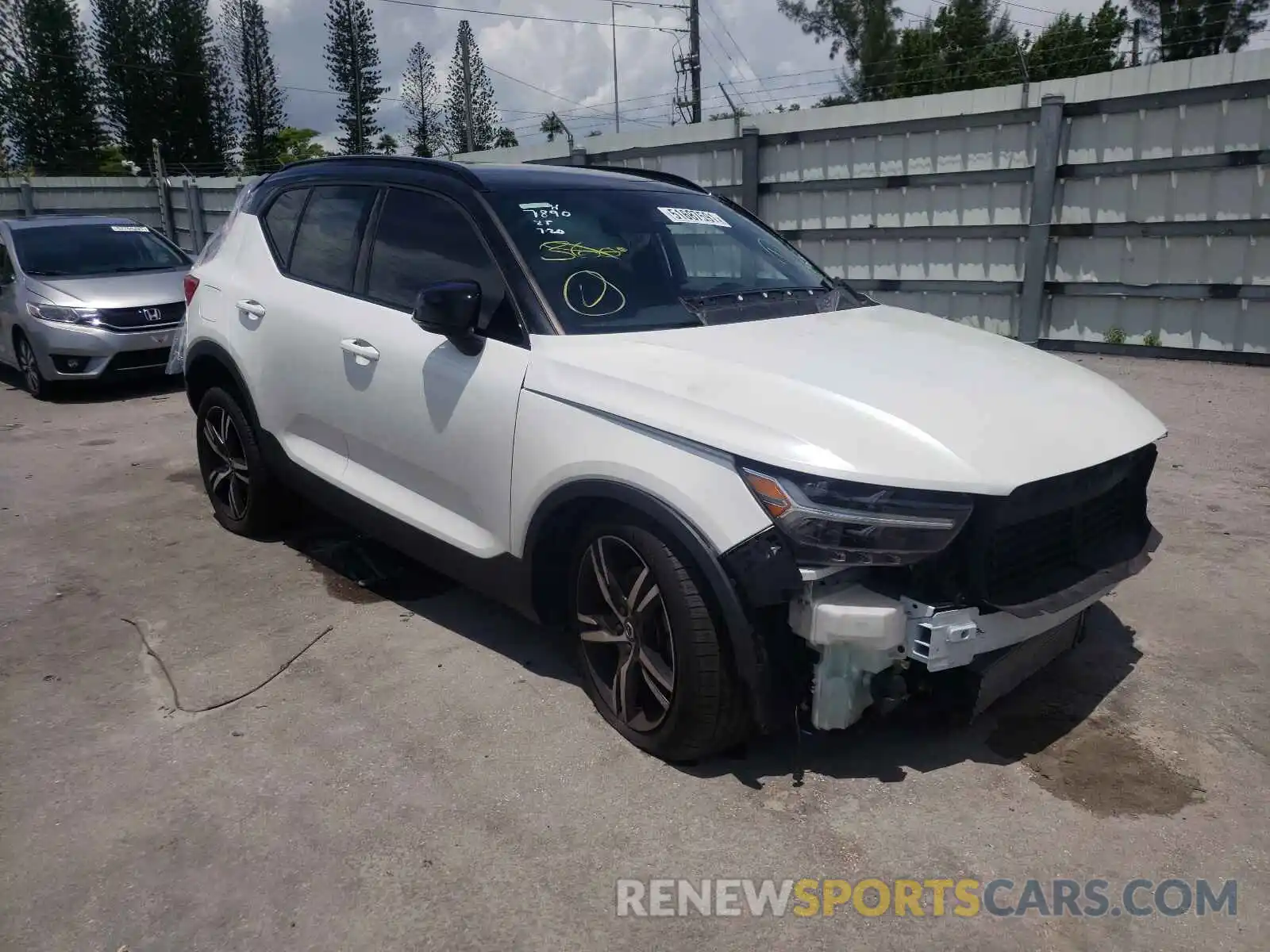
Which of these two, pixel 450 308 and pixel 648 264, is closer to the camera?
pixel 450 308

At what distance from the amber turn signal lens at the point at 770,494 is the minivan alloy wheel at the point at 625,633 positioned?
1.43 ft

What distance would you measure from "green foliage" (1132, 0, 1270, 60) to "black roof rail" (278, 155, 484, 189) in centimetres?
3449

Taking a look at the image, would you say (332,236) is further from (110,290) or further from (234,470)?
(110,290)

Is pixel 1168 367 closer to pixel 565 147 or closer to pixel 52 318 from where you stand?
pixel 565 147

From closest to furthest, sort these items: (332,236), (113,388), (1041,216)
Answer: (332,236)
(113,388)
(1041,216)

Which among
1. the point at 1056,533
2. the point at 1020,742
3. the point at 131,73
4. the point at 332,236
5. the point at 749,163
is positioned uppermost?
the point at 131,73

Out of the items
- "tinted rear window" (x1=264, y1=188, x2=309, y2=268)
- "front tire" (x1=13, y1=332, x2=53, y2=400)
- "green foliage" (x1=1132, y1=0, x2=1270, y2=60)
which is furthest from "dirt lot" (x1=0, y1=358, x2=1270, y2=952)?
"green foliage" (x1=1132, y1=0, x2=1270, y2=60)

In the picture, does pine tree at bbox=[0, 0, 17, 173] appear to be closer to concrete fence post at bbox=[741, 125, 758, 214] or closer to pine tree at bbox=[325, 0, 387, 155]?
pine tree at bbox=[325, 0, 387, 155]

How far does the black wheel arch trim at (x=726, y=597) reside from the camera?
8.74 feet

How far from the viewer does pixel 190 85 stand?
167ft

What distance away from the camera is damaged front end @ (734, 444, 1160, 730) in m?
2.59

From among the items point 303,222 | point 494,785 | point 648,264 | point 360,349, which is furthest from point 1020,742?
point 303,222

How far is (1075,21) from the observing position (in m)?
42.6

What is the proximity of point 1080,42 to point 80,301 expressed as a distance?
40.0m
